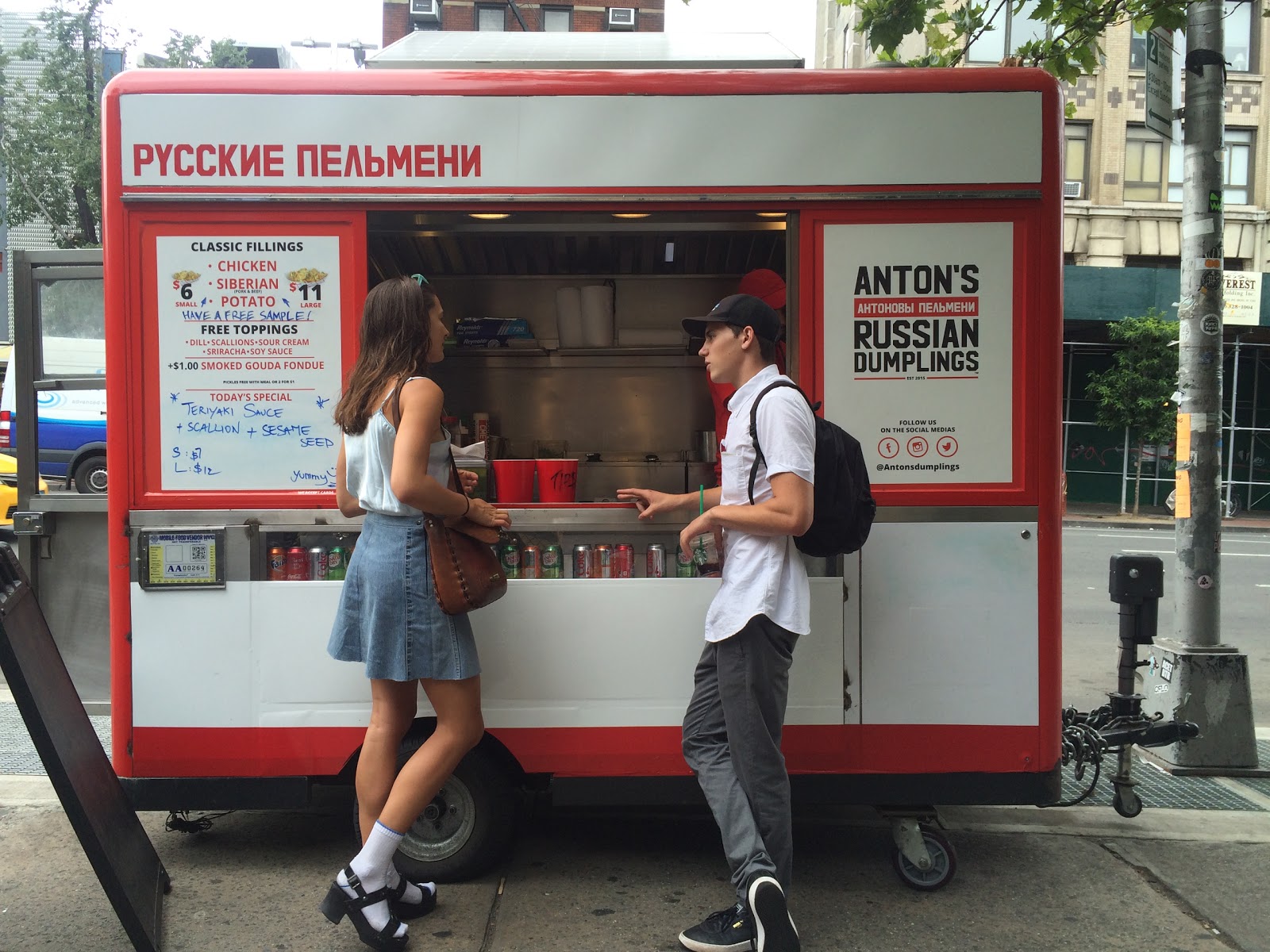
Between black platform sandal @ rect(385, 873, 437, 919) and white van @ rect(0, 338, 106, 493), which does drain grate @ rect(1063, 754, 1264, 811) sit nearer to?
black platform sandal @ rect(385, 873, 437, 919)

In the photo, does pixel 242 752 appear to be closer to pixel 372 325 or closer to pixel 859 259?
pixel 372 325

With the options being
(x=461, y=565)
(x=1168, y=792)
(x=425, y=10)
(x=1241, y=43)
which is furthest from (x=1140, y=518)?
(x=461, y=565)

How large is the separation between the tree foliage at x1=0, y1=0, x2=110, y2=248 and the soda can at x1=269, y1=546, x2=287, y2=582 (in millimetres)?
19616

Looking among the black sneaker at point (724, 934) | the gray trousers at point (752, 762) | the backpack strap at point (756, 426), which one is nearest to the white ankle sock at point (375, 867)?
the black sneaker at point (724, 934)

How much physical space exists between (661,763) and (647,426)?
2.30 m

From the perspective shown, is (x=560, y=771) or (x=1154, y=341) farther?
(x=1154, y=341)

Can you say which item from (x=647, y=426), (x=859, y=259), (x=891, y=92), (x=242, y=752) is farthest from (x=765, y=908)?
(x=647, y=426)

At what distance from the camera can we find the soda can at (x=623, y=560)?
11.8 ft

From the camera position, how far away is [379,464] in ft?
10.2

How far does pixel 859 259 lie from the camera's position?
350cm

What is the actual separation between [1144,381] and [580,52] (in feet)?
65.4

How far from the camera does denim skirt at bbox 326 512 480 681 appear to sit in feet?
10.0

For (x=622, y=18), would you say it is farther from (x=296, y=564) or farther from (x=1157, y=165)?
(x=296, y=564)

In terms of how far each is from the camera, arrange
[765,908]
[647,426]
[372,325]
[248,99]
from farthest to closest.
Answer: [647,426]
[248,99]
[372,325]
[765,908]
